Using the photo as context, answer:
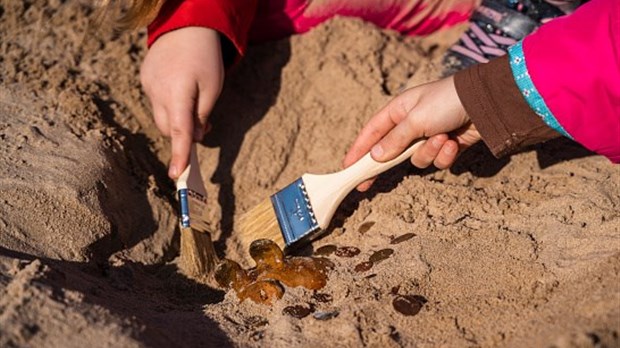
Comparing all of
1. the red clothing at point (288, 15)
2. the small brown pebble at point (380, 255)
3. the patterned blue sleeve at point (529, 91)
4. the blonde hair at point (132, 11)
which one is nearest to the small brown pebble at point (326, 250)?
the small brown pebble at point (380, 255)

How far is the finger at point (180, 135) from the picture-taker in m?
2.23

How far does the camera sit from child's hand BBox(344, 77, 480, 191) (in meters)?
1.96

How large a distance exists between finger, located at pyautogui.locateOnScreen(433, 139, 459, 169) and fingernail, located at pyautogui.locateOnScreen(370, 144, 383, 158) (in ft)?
0.54

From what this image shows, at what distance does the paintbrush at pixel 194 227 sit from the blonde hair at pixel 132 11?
0.51 m

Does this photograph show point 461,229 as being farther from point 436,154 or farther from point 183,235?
point 183,235

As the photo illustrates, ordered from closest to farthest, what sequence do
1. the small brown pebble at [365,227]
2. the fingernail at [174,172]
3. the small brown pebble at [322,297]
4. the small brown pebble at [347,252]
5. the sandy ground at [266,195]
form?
the sandy ground at [266,195] < the small brown pebble at [322,297] < the small brown pebble at [347,252] < the small brown pebble at [365,227] < the fingernail at [174,172]

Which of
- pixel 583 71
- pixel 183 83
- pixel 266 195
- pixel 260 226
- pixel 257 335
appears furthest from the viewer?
pixel 266 195

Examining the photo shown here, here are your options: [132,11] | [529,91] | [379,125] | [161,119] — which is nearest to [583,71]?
[529,91]

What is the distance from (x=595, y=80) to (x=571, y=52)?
0.31 ft

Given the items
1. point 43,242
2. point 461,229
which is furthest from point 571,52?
point 43,242

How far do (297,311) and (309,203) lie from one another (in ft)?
1.63

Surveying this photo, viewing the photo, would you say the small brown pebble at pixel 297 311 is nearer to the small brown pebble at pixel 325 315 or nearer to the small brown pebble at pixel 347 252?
the small brown pebble at pixel 325 315

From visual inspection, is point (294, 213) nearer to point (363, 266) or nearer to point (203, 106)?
point (363, 266)

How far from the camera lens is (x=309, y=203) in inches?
83.8
